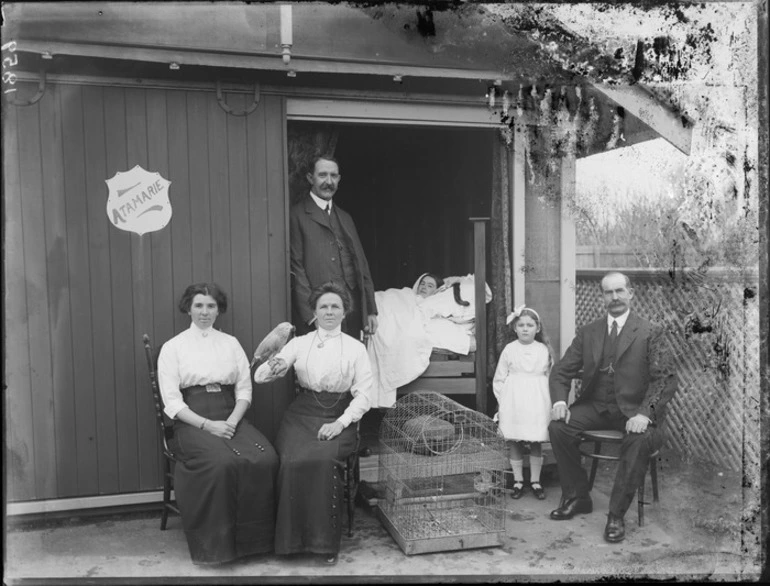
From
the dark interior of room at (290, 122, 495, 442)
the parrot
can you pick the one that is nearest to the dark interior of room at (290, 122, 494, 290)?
the dark interior of room at (290, 122, 495, 442)

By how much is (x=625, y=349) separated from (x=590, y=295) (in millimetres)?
3455

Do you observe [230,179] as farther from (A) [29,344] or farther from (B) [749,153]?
(B) [749,153]

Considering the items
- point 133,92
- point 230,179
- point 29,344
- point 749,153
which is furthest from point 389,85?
point 29,344

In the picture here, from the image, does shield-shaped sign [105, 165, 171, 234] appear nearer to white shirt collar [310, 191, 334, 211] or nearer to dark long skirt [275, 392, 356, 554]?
white shirt collar [310, 191, 334, 211]

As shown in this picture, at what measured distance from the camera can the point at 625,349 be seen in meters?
4.73

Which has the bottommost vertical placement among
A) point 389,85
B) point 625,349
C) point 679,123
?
point 625,349

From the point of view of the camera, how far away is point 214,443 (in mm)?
4016

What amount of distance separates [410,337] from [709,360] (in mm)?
2963

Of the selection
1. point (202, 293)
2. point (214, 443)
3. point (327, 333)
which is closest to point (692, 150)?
point (327, 333)

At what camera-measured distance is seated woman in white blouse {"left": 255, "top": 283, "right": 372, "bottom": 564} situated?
3.96 metres

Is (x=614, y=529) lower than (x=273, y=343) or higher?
lower

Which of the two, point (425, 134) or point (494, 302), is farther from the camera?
point (425, 134)

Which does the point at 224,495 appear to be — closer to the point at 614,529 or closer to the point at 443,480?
the point at 443,480

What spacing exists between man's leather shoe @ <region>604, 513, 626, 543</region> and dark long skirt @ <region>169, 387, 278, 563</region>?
213cm
